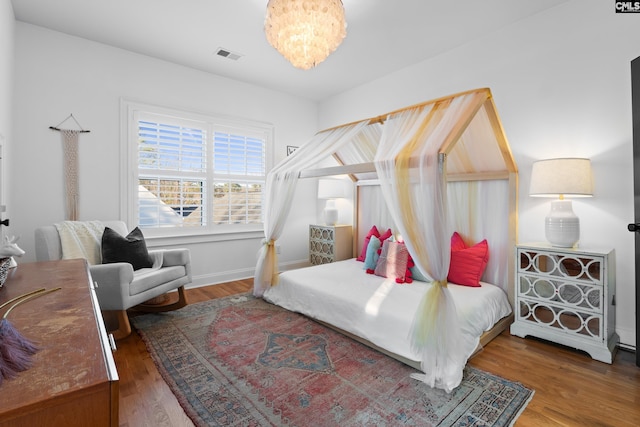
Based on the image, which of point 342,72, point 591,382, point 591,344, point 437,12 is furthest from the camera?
point 342,72

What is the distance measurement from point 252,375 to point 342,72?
356cm

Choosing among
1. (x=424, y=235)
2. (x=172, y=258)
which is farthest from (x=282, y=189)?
(x=424, y=235)

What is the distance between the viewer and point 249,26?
296 centimetres

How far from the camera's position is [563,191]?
7.47ft

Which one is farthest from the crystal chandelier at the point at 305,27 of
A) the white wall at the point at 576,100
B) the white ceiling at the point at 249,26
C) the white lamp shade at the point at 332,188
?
the white lamp shade at the point at 332,188

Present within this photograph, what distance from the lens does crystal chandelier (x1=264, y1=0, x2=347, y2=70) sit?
6.68 feet

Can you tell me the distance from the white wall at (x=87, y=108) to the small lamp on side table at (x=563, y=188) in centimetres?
352

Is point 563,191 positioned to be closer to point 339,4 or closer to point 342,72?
point 339,4

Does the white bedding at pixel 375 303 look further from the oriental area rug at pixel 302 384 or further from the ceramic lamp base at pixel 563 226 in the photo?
the ceramic lamp base at pixel 563 226

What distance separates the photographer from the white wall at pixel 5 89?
2.32 m

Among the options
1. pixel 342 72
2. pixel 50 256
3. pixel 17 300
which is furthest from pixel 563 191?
pixel 50 256

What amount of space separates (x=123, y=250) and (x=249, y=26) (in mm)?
2414

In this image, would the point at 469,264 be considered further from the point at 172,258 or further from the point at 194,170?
the point at 194,170

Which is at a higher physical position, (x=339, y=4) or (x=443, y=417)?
(x=339, y=4)
